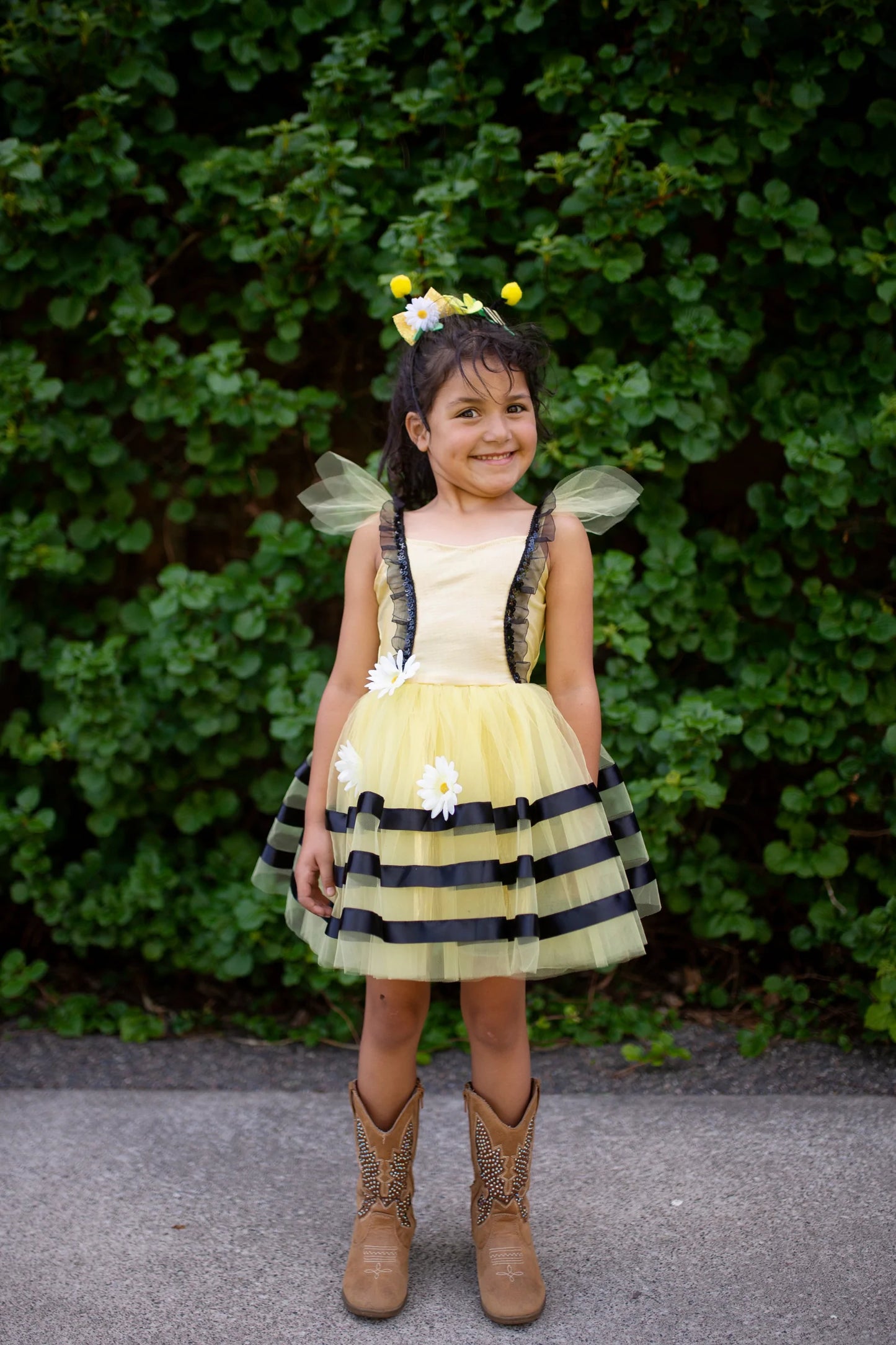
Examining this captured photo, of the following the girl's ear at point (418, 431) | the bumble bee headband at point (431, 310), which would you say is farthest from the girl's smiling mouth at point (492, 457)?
the bumble bee headband at point (431, 310)

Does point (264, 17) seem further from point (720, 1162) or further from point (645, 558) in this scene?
point (720, 1162)

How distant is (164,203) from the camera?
3.01m

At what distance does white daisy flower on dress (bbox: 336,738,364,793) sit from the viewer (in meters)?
1.80

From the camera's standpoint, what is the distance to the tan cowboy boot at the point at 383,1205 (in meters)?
1.83

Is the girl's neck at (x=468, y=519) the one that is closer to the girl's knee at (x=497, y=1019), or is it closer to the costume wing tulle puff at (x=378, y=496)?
the costume wing tulle puff at (x=378, y=496)

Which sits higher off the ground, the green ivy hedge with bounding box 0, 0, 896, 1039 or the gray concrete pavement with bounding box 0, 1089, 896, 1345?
the green ivy hedge with bounding box 0, 0, 896, 1039

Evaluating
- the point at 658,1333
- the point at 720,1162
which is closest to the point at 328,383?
the point at 720,1162

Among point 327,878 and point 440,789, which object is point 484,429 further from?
point 327,878

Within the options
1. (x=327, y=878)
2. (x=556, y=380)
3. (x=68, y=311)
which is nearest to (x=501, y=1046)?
(x=327, y=878)

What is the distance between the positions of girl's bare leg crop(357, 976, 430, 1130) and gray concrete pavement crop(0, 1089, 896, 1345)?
29 cm

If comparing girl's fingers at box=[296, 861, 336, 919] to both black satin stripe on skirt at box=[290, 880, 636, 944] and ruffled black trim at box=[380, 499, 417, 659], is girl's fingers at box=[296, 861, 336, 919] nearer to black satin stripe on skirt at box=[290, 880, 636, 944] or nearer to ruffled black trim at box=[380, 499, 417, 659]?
black satin stripe on skirt at box=[290, 880, 636, 944]

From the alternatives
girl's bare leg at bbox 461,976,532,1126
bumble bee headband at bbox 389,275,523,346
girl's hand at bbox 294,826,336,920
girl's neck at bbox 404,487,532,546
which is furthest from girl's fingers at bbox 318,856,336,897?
bumble bee headband at bbox 389,275,523,346

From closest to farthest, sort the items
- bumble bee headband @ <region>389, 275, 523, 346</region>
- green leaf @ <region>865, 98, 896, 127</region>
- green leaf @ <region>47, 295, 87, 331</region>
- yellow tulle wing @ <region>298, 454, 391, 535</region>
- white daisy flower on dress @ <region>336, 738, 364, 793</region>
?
white daisy flower on dress @ <region>336, 738, 364, 793</region>
bumble bee headband @ <region>389, 275, 523, 346</region>
yellow tulle wing @ <region>298, 454, 391, 535</region>
green leaf @ <region>865, 98, 896, 127</region>
green leaf @ <region>47, 295, 87, 331</region>

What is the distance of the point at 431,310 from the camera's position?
1921 millimetres
